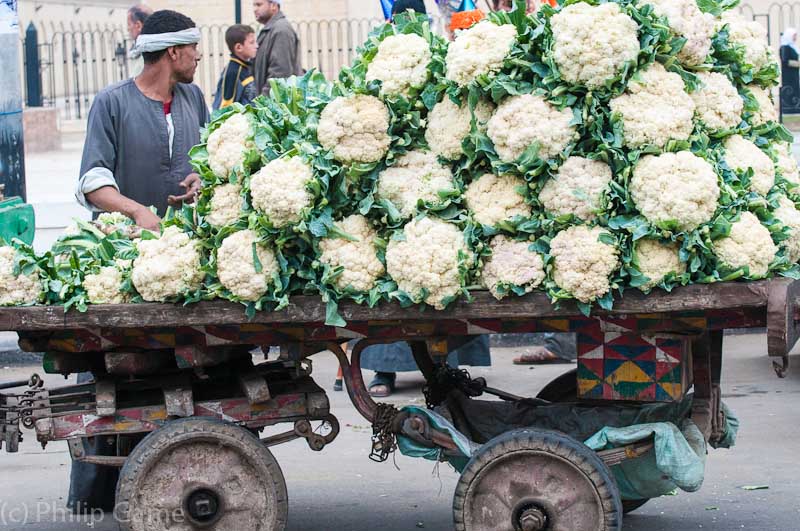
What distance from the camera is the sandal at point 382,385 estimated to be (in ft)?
23.0

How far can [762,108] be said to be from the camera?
4.07 meters

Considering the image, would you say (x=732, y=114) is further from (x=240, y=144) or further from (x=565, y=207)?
(x=240, y=144)

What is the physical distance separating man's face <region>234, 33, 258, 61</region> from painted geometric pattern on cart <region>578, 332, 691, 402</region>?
5.84m

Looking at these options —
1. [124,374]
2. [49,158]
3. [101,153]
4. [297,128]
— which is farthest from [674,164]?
[49,158]

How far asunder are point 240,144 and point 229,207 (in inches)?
8.4

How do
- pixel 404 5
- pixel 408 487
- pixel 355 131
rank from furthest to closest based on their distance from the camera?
pixel 404 5 < pixel 408 487 < pixel 355 131

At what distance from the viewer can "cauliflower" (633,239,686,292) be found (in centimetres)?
364

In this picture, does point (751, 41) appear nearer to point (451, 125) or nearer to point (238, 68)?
point (451, 125)

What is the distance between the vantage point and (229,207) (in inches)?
155

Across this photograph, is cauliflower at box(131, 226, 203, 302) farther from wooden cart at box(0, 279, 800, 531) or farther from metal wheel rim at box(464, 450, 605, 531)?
metal wheel rim at box(464, 450, 605, 531)

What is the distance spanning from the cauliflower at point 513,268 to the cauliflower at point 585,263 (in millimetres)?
72

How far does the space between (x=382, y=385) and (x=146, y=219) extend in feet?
8.65

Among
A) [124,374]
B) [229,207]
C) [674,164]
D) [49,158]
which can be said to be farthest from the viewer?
[49,158]

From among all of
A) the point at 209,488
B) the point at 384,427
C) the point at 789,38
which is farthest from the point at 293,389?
the point at 789,38
